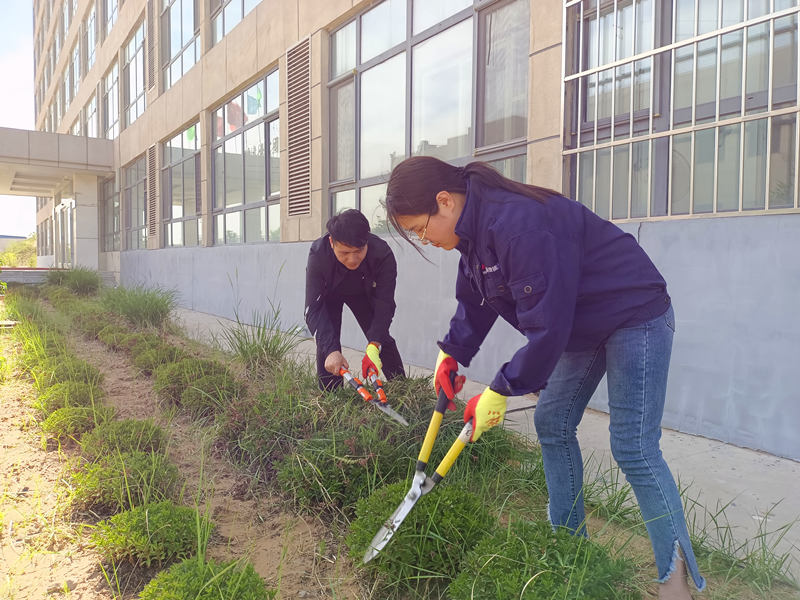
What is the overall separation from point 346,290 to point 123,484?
5.69 feet

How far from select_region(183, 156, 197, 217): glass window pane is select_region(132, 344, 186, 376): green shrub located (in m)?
7.89

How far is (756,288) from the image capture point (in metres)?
3.40

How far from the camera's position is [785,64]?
3381mm

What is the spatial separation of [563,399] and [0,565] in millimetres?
2195

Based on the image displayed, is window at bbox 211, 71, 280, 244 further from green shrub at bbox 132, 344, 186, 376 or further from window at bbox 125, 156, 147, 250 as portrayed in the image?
window at bbox 125, 156, 147, 250

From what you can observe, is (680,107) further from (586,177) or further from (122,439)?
(122,439)

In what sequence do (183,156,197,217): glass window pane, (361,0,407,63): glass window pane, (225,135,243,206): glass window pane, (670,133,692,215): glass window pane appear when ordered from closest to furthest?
(670,133,692,215): glass window pane → (361,0,407,63): glass window pane → (225,135,243,206): glass window pane → (183,156,197,217): glass window pane

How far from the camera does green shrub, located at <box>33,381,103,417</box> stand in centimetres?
382

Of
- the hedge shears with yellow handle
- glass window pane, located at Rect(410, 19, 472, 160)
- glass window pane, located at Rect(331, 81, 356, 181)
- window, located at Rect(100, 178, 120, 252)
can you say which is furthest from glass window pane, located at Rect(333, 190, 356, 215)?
window, located at Rect(100, 178, 120, 252)

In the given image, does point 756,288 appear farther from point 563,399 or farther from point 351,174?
point 351,174

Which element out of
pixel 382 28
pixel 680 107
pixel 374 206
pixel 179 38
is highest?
pixel 179 38

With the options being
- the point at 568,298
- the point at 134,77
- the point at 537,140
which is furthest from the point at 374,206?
the point at 134,77

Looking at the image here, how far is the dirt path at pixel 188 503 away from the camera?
2.08m

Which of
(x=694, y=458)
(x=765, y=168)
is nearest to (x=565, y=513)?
(x=694, y=458)
